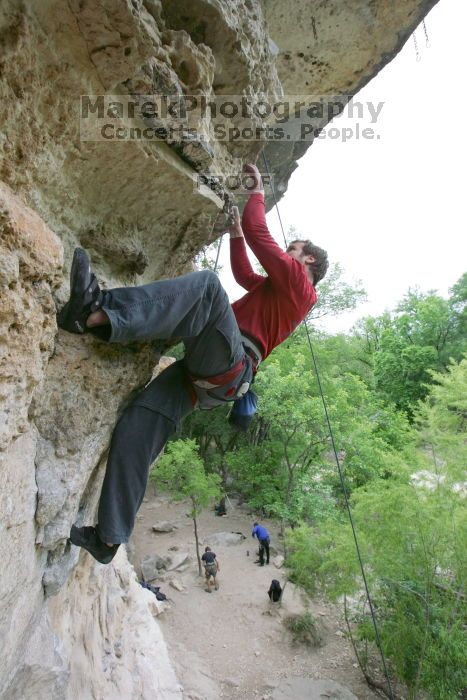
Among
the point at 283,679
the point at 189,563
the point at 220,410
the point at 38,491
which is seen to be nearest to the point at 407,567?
the point at 283,679

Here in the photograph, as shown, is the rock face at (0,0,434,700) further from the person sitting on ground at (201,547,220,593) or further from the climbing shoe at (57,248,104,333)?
the person sitting on ground at (201,547,220,593)

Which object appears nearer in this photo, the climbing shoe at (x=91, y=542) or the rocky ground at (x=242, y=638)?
the climbing shoe at (x=91, y=542)

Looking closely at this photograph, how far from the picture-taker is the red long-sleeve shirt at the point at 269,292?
3021mm

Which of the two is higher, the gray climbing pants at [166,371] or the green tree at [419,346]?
the green tree at [419,346]

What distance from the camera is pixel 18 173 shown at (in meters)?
1.96

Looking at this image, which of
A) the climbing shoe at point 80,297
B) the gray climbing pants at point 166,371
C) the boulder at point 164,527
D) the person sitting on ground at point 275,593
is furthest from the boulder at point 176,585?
the climbing shoe at point 80,297

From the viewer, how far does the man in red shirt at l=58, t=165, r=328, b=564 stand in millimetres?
2275

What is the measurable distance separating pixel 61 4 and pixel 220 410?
16.3 m

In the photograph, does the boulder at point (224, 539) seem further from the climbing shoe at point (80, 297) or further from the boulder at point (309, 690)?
the climbing shoe at point (80, 297)

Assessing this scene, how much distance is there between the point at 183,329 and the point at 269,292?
1.01 m

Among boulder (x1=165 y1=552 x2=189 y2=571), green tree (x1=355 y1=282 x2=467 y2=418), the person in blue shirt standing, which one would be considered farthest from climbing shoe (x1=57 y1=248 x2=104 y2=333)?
green tree (x1=355 y1=282 x2=467 y2=418)

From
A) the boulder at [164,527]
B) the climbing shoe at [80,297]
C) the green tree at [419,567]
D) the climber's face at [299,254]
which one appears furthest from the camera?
the boulder at [164,527]

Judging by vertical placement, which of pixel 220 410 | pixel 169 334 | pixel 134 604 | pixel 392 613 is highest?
pixel 220 410

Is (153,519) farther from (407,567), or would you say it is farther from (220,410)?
(407,567)
